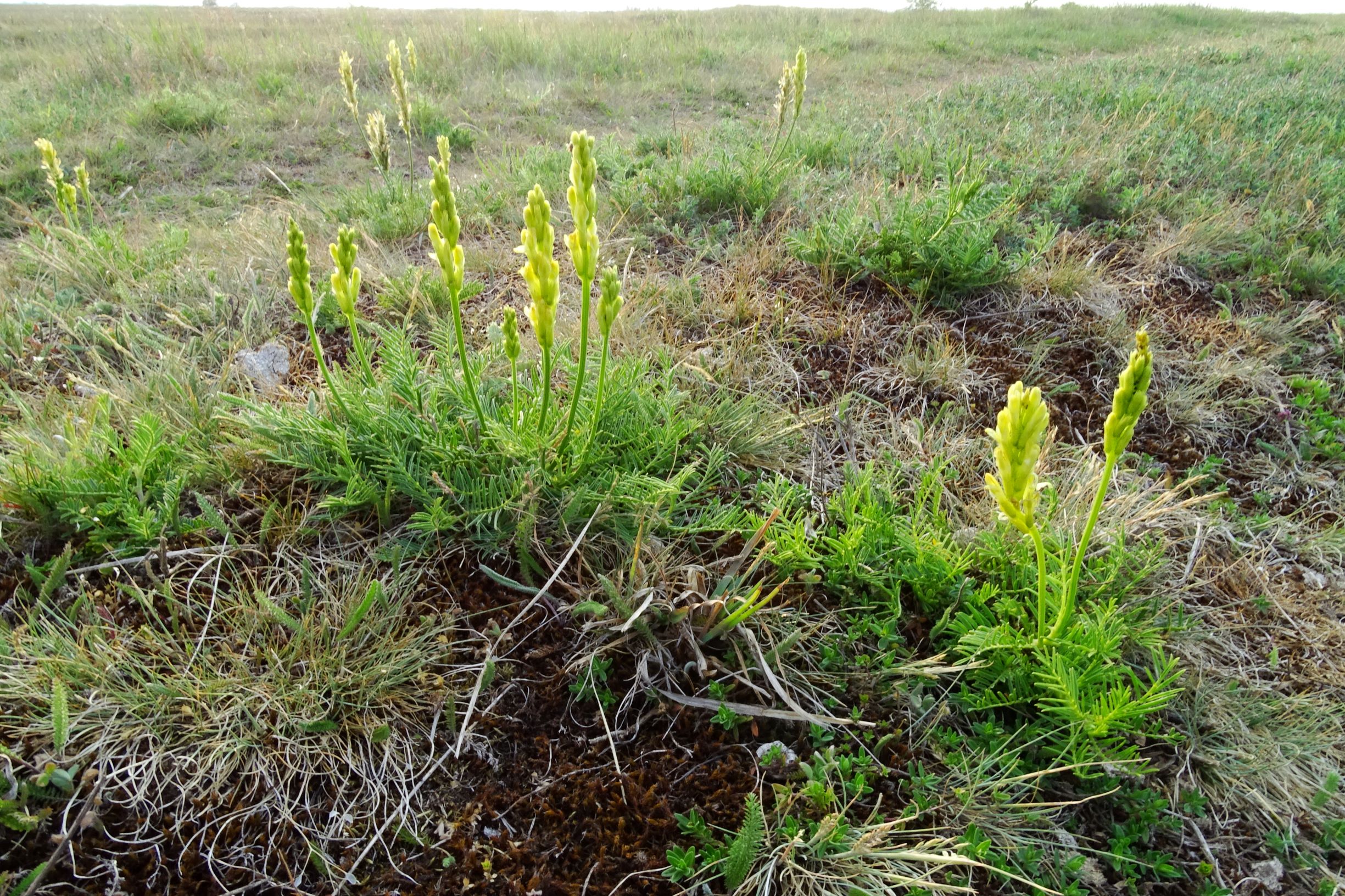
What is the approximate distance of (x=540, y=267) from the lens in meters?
1.71

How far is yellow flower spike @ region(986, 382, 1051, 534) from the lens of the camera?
148cm

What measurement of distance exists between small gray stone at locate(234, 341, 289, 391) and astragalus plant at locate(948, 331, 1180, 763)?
2831 mm

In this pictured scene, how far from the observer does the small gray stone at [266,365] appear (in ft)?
9.73

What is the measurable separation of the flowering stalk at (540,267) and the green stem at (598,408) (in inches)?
5.9

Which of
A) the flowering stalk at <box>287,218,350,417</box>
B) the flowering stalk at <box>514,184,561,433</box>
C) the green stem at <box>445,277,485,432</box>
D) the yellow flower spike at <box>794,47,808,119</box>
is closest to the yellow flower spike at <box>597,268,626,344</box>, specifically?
the flowering stalk at <box>514,184,561,433</box>

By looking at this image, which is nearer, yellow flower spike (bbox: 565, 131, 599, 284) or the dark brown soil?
the dark brown soil

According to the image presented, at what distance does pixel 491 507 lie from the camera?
6.96 ft

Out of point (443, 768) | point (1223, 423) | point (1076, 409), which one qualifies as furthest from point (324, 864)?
point (1223, 423)

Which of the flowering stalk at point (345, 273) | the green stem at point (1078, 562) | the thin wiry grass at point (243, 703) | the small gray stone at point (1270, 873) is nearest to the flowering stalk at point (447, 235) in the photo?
the flowering stalk at point (345, 273)

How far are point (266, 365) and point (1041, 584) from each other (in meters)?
3.15

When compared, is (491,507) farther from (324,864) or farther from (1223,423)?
(1223,423)

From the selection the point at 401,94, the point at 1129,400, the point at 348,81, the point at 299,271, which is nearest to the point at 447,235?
the point at 299,271

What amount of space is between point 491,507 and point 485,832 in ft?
2.93

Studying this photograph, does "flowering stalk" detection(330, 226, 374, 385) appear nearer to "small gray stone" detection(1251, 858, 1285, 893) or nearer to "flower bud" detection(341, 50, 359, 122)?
"flower bud" detection(341, 50, 359, 122)
